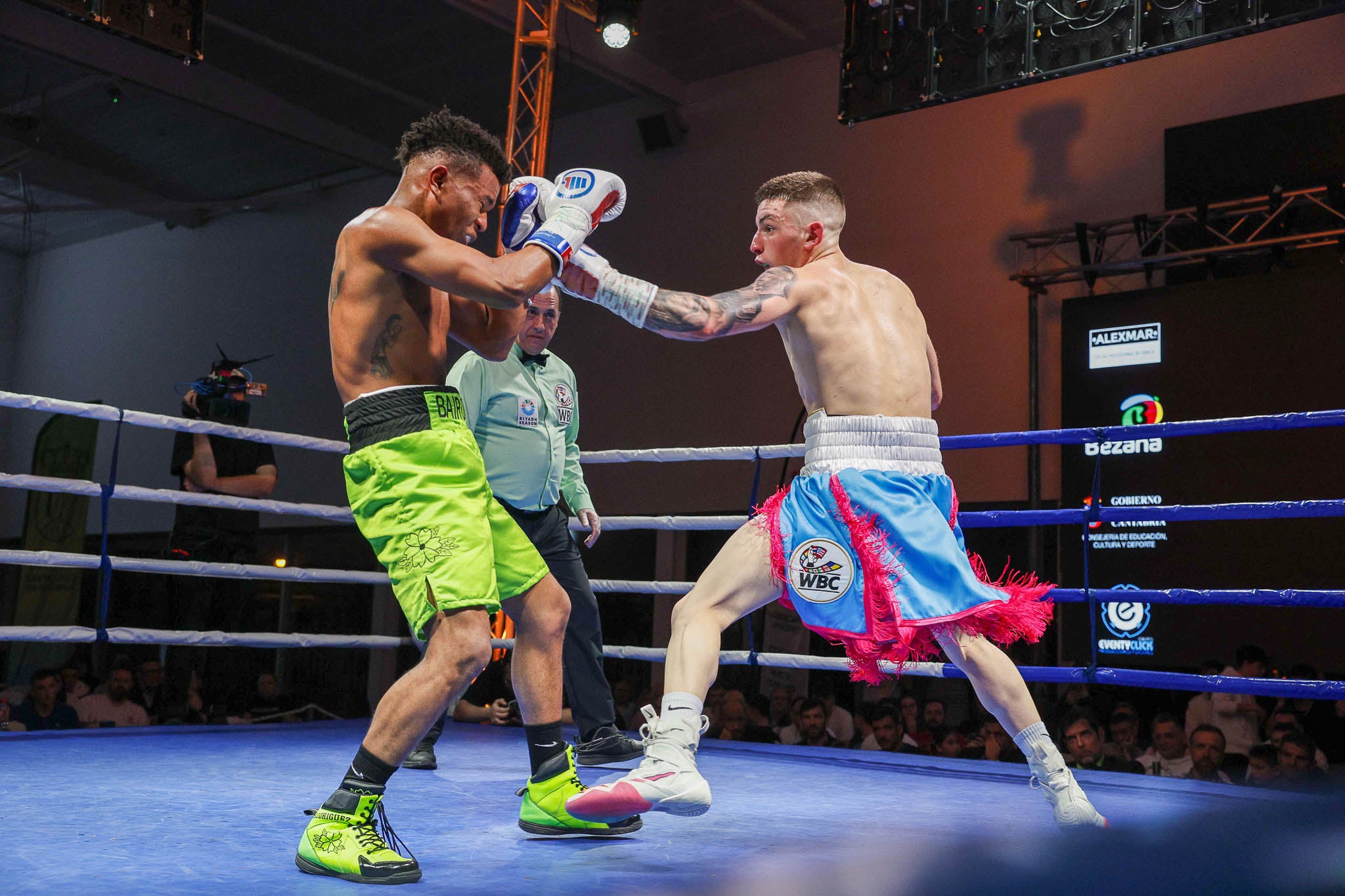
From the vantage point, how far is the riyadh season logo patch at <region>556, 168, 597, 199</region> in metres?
2.15

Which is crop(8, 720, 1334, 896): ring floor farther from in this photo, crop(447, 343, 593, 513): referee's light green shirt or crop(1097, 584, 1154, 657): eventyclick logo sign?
crop(1097, 584, 1154, 657): eventyclick logo sign

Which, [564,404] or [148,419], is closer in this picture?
[564,404]

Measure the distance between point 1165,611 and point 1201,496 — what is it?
2.31 feet

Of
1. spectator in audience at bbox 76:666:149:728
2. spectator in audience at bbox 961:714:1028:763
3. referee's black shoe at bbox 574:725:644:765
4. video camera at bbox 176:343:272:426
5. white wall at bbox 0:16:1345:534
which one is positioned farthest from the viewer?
white wall at bbox 0:16:1345:534

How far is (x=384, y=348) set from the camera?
2.01m

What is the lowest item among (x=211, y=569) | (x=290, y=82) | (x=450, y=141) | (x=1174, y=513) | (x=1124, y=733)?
(x=1124, y=733)

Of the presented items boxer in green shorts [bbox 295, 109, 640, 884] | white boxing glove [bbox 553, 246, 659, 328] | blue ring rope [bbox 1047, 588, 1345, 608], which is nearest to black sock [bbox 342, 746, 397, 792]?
boxer in green shorts [bbox 295, 109, 640, 884]

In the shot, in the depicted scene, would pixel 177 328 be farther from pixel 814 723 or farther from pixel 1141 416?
pixel 1141 416

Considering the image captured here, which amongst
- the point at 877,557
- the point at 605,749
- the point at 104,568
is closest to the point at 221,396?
the point at 104,568

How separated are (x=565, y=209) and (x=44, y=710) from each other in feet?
20.6

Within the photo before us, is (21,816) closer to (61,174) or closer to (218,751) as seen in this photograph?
(218,751)

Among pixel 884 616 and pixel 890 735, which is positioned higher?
pixel 884 616

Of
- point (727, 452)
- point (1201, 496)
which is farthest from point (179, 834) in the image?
point (1201, 496)

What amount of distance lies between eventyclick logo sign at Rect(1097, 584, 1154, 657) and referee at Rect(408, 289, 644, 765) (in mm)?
4461
